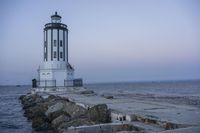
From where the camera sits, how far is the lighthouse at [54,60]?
3325cm

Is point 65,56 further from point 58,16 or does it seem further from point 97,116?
point 97,116

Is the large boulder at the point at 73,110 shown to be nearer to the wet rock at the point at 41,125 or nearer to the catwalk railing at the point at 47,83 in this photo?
the wet rock at the point at 41,125

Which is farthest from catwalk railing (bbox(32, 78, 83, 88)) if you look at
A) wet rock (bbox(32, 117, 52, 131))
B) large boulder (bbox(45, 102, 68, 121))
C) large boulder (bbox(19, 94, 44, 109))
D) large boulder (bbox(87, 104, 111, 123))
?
large boulder (bbox(87, 104, 111, 123))

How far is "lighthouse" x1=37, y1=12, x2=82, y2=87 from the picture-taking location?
33250 millimetres

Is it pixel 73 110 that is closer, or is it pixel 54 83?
pixel 73 110

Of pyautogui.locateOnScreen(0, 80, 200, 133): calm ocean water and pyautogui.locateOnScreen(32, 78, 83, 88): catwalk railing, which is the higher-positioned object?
pyautogui.locateOnScreen(32, 78, 83, 88): catwalk railing

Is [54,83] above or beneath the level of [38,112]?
above

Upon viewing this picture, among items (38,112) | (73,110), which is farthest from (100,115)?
(38,112)

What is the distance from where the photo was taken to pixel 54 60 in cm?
3347

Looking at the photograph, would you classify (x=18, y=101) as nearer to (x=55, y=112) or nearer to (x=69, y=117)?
(x=55, y=112)

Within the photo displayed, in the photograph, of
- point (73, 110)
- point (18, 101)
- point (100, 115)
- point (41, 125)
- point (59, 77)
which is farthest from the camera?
point (18, 101)

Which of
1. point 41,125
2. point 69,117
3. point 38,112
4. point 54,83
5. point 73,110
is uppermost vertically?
point 54,83

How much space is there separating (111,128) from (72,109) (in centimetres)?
606

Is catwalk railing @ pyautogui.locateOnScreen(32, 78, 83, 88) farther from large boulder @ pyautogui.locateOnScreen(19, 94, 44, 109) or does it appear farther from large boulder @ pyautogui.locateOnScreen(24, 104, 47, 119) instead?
large boulder @ pyautogui.locateOnScreen(24, 104, 47, 119)
